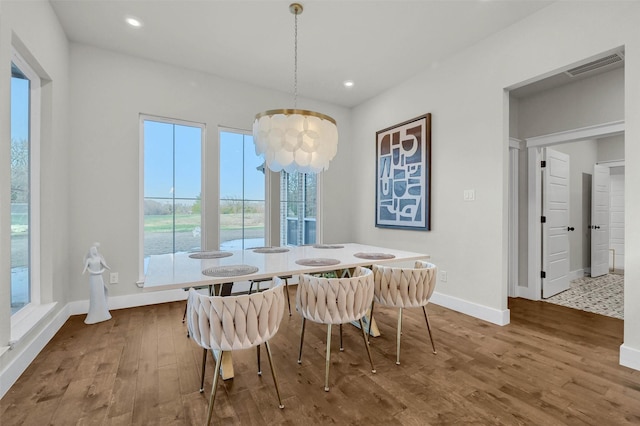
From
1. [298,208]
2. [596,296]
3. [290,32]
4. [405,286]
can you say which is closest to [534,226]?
[596,296]

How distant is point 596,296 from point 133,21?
586cm

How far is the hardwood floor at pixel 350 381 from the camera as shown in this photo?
1521 mm

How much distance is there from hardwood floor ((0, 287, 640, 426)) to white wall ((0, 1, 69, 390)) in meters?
0.35

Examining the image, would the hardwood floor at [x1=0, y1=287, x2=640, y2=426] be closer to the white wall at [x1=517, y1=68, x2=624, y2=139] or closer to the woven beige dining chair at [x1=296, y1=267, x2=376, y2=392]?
the woven beige dining chair at [x1=296, y1=267, x2=376, y2=392]

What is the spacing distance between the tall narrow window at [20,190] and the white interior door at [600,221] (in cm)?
706

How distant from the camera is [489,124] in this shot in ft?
9.36

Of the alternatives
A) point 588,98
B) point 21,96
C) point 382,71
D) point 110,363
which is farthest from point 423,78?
point 110,363

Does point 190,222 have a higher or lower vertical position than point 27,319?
higher

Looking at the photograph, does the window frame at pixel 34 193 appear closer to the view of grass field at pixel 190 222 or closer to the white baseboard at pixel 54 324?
the white baseboard at pixel 54 324

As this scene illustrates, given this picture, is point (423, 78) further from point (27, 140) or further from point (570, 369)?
point (27, 140)

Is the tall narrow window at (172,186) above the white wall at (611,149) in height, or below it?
below

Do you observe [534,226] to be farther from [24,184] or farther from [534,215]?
[24,184]

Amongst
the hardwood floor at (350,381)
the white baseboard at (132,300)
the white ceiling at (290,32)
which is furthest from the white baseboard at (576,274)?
the white baseboard at (132,300)

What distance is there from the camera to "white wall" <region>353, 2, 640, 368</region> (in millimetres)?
2014
